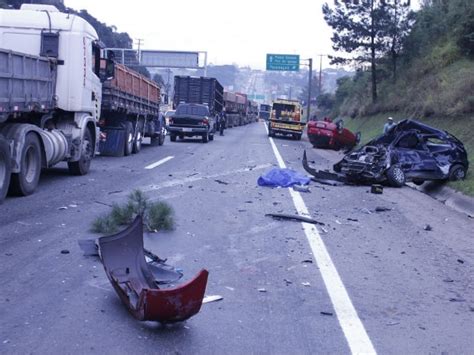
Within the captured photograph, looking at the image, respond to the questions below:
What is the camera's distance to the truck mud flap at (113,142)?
2188cm

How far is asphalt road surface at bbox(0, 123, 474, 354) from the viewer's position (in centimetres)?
519

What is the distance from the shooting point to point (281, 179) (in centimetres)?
1579

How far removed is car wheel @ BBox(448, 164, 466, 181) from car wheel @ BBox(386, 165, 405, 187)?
4.08 feet

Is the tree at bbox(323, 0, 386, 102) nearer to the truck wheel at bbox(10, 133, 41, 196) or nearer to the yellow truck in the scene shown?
the yellow truck

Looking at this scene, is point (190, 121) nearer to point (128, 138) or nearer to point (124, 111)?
point (128, 138)

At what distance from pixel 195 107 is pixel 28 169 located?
21.6 m

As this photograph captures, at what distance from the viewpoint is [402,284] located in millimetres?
7129

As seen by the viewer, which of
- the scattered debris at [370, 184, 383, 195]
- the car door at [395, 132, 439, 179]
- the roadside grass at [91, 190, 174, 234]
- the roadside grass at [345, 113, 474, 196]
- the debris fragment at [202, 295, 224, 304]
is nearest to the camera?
the debris fragment at [202, 295, 224, 304]

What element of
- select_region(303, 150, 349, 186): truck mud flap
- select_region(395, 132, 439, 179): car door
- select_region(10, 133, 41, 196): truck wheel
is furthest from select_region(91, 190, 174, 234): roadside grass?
select_region(395, 132, 439, 179): car door

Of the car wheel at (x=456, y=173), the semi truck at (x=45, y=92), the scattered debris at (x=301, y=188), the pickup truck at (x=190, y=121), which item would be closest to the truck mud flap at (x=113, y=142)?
the semi truck at (x=45, y=92)

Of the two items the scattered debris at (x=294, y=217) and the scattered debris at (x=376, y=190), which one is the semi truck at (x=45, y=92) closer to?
the scattered debris at (x=294, y=217)

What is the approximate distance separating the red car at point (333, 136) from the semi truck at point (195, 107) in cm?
585

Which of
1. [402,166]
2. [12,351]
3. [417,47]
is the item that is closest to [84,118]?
[402,166]

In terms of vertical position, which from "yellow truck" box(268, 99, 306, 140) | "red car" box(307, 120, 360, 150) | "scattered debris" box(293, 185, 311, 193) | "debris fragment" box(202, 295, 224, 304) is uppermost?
"yellow truck" box(268, 99, 306, 140)
